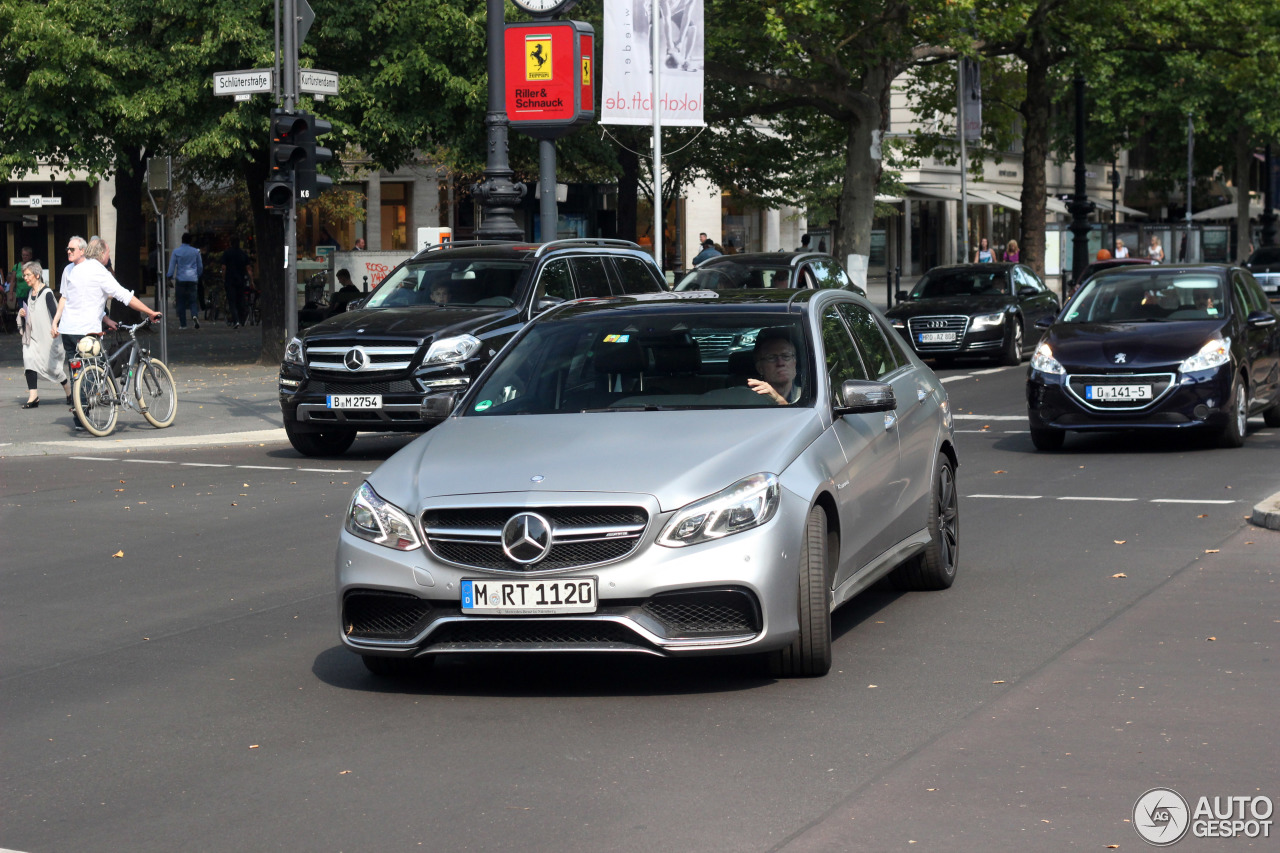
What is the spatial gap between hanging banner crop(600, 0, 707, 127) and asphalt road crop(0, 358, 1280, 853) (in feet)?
47.7

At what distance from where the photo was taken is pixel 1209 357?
14.7 m

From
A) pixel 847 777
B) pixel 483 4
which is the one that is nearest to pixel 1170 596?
pixel 847 777

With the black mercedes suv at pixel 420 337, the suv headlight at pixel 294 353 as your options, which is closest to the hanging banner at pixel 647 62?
the black mercedes suv at pixel 420 337

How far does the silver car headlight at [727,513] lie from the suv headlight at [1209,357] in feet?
29.7

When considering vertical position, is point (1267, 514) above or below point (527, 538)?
below

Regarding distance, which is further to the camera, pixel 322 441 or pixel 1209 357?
pixel 322 441

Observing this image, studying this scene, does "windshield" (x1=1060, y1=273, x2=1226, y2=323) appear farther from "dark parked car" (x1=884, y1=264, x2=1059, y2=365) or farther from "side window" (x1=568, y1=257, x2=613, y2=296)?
"dark parked car" (x1=884, y1=264, x2=1059, y2=365)

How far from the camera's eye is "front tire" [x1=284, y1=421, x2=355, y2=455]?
52.5ft

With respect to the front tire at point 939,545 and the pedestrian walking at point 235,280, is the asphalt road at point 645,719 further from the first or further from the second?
the pedestrian walking at point 235,280

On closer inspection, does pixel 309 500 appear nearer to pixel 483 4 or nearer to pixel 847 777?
pixel 847 777

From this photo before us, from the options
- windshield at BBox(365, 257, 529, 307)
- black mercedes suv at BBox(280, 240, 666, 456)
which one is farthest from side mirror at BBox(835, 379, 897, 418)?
Answer: windshield at BBox(365, 257, 529, 307)

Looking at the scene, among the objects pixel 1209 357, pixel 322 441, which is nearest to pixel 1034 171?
pixel 1209 357

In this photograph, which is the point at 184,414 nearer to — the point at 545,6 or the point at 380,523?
the point at 545,6

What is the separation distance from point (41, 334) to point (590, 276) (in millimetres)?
6279
